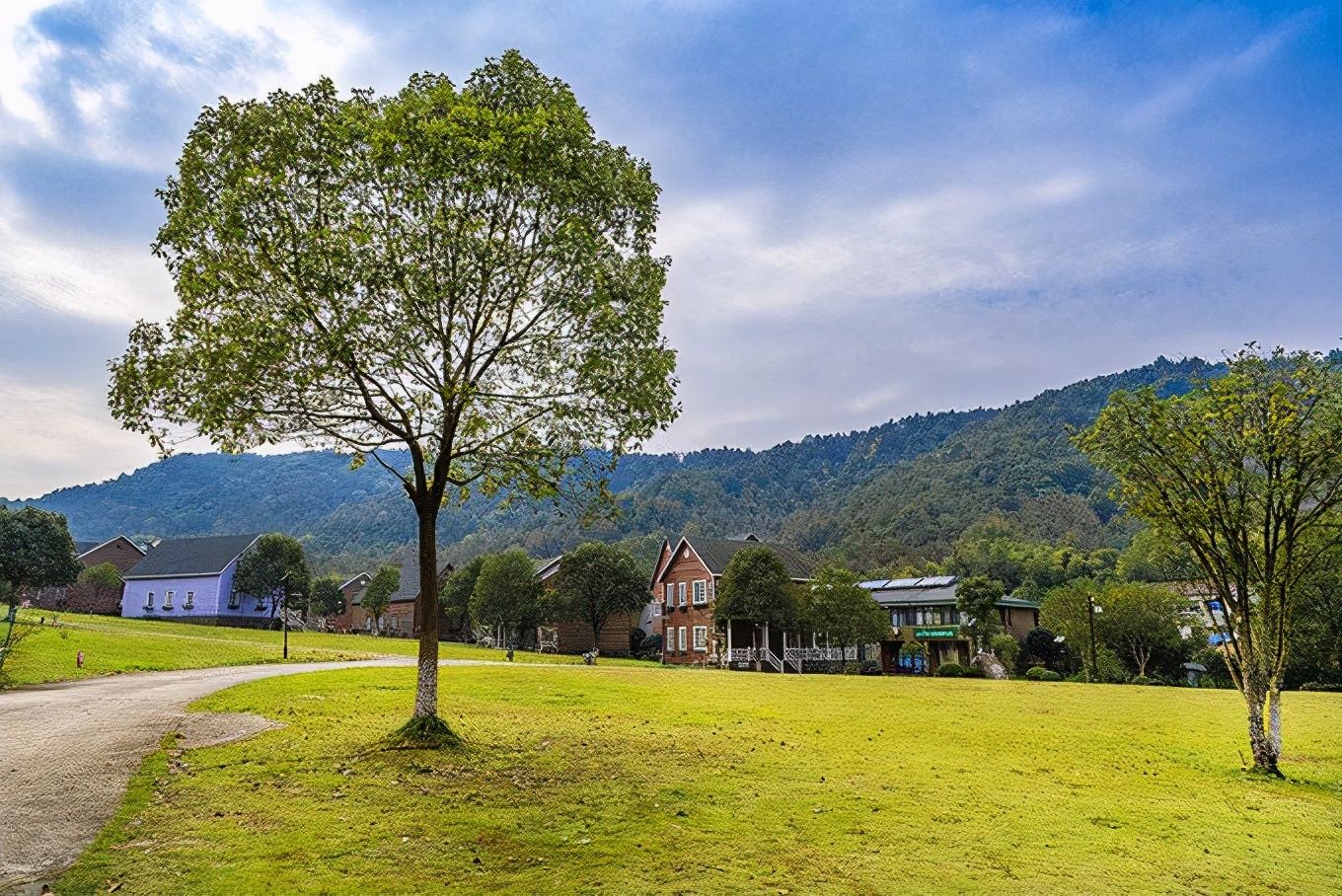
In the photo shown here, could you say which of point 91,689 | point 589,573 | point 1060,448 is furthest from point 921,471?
point 91,689

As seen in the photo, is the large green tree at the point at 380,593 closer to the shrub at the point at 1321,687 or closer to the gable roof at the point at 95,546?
the gable roof at the point at 95,546

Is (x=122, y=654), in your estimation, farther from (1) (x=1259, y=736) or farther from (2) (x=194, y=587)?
(2) (x=194, y=587)

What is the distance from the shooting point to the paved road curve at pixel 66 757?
8055 mm

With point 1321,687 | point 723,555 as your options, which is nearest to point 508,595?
point 723,555

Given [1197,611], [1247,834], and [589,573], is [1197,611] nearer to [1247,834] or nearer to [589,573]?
[589,573]

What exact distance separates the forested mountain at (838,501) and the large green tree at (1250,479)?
55232mm

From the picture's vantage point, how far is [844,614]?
49250 millimetres

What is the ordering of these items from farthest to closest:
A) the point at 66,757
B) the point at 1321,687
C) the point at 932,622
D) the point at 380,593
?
the point at 380,593, the point at 932,622, the point at 1321,687, the point at 66,757

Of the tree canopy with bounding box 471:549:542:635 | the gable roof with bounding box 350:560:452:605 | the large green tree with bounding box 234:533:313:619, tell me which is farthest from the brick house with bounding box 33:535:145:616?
the tree canopy with bounding box 471:549:542:635

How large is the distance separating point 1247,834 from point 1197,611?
4357cm

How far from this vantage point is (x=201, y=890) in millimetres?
7113

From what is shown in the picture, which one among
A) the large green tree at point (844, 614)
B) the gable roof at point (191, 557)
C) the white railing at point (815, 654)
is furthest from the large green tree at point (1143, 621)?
the gable roof at point (191, 557)

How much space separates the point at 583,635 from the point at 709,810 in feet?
201

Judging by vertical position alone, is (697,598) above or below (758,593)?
below
